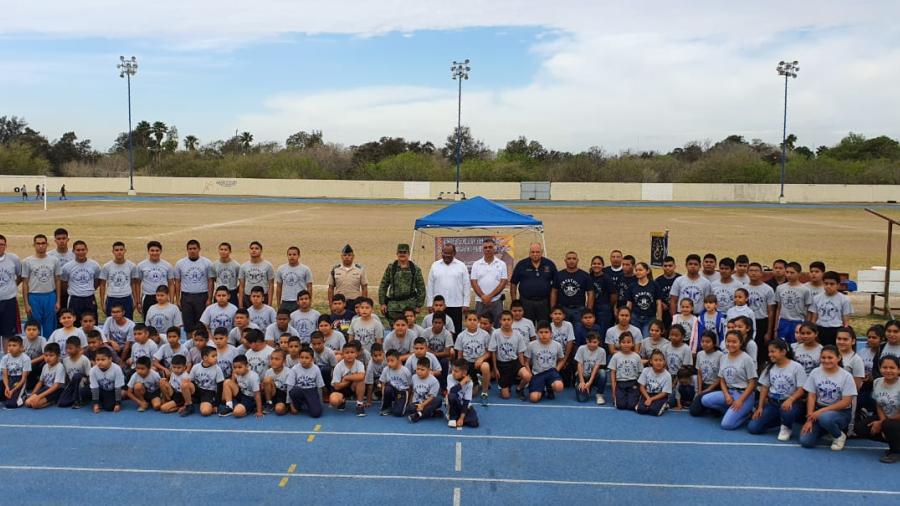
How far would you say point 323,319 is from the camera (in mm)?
8898

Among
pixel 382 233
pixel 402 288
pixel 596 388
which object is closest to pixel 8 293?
pixel 402 288

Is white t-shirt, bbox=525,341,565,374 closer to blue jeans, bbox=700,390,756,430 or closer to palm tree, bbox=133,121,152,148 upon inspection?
blue jeans, bbox=700,390,756,430

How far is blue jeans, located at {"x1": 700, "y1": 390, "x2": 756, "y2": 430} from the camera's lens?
7793mm

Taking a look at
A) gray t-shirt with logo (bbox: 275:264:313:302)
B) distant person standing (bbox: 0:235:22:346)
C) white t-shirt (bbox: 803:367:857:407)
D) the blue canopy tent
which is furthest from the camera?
the blue canopy tent

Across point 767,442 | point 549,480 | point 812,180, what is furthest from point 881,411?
point 812,180

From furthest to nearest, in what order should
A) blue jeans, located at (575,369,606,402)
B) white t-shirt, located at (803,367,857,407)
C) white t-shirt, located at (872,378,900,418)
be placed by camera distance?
blue jeans, located at (575,369,606,402) < white t-shirt, located at (803,367,857,407) < white t-shirt, located at (872,378,900,418)

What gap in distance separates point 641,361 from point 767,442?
1668 millimetres

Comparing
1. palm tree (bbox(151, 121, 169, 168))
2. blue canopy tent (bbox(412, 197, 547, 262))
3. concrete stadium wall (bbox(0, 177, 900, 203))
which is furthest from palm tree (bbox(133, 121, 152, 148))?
blue canopy tent (bbox(412, 197, 547, 262))

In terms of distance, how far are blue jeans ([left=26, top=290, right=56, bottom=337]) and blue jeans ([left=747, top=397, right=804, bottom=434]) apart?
8.76m

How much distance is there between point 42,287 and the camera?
32.9 feet

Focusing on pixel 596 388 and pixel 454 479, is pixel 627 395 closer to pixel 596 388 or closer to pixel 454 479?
pixel 596 388

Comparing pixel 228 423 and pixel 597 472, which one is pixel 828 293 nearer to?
pixel 597 472

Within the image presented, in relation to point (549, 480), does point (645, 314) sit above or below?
above

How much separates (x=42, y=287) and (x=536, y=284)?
259 inches
